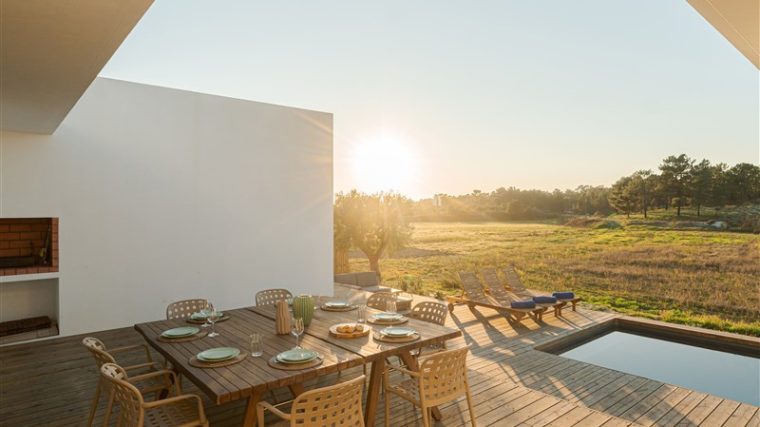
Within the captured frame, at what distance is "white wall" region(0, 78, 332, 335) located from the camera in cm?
622

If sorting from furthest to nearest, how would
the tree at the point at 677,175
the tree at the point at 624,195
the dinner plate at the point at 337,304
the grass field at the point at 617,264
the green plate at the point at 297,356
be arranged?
the tree at the point at 624,195 < the tree at the point at 677,175 < the grass field at the point at 617,264 < the dinner plate at the point at 337,304 < the green plate at the point at 297,356

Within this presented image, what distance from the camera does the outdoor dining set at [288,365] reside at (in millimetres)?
2531

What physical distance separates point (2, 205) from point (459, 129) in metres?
11.1

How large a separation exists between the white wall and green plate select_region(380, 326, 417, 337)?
16.0 feet

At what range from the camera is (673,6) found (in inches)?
376

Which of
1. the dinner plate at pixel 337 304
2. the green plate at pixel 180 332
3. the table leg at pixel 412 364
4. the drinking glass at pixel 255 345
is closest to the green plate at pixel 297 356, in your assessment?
the drinking glass at pixel 255 345

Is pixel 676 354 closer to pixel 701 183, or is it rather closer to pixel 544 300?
pixel 544 300

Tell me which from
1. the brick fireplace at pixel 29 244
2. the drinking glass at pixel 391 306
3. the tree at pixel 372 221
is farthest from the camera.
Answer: the tree at pixel 372 221

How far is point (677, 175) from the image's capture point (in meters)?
11.5

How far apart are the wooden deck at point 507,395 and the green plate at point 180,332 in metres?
0.79

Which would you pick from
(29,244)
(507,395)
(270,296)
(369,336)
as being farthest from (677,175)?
(29,244)

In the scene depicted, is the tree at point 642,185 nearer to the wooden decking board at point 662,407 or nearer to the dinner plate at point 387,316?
the wooden decking board at point 662,407

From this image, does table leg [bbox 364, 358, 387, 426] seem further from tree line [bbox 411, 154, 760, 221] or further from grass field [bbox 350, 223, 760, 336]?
tree line [bbox 411, 154, 760, 221]

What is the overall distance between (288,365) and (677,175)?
1233 cm
